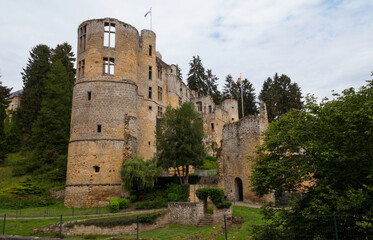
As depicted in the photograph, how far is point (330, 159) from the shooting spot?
11.5 meters

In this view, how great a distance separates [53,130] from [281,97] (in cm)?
3416

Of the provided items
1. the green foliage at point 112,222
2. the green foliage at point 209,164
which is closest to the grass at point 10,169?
the green foliage at point 112,222

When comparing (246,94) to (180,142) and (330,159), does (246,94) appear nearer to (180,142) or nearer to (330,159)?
(180,142)

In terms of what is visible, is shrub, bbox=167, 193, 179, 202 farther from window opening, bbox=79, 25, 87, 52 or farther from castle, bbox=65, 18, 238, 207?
window opening, bbox=79, 25, 87, 52

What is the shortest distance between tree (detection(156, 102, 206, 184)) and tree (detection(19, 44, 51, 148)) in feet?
78.3

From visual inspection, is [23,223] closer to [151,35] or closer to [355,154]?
[355,154]

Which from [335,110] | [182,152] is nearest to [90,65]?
[182,152]

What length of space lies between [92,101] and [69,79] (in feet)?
54.3

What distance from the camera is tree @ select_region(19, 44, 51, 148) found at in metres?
44.4

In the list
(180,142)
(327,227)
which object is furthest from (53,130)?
(327,227)

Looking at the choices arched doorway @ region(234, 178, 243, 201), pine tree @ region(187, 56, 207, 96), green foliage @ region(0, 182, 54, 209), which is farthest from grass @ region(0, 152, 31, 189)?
pine tree @ region(187, 56, 207, 96)

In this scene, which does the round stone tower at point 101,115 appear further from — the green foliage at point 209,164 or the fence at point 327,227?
the fence at point 327,227

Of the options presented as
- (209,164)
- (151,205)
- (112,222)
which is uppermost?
(209,164)

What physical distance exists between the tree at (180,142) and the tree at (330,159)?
570 inches
